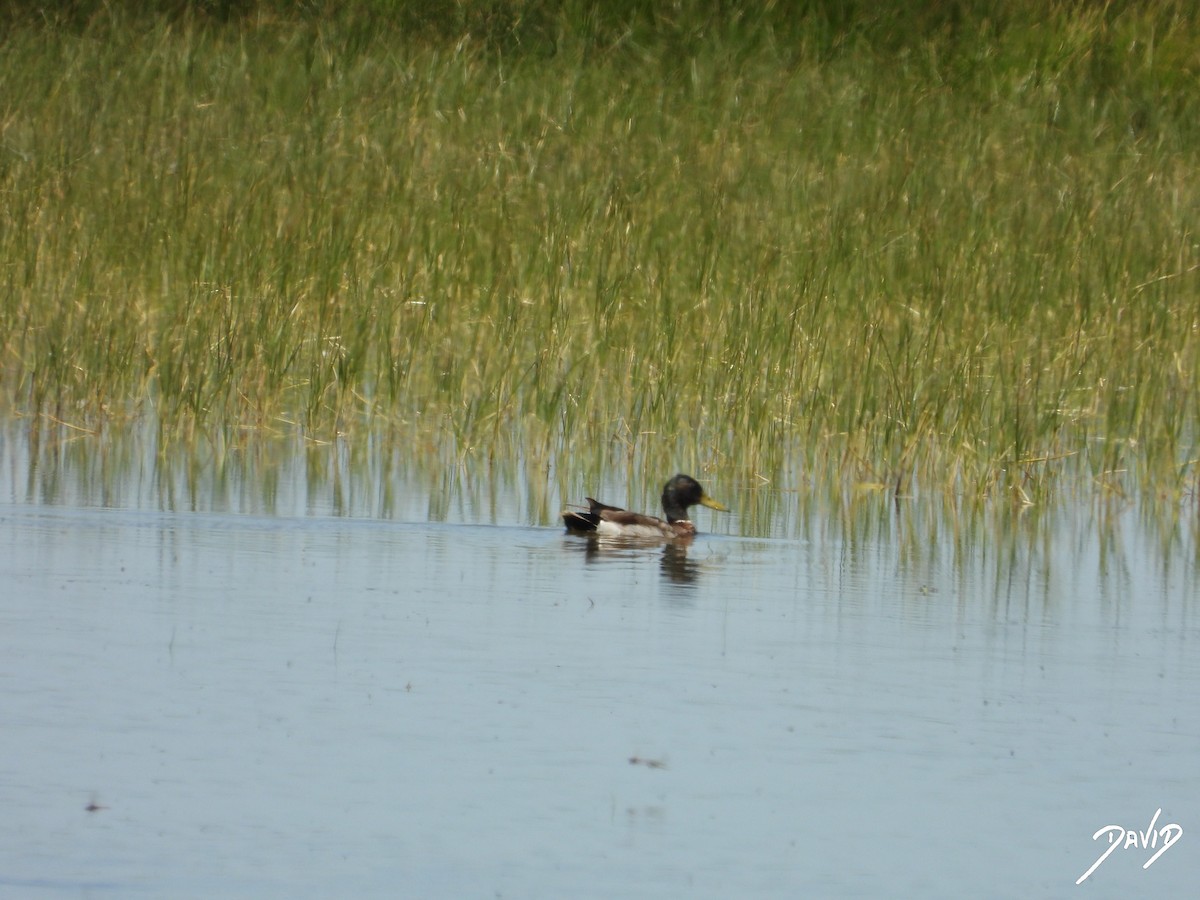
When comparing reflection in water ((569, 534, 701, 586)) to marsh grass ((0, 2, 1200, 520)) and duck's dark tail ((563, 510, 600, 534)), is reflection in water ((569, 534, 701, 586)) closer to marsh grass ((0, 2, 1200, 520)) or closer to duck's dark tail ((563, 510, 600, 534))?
duck's dark tail ((563, 510, 600, 534))

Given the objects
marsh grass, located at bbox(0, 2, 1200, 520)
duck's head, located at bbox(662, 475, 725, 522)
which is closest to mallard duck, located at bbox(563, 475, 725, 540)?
duck's head, located at bbox(662, 475, 725, 522)

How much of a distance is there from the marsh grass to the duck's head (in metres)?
0.61

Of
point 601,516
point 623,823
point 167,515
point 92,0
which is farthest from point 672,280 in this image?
point 92,0

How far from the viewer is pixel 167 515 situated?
939cm

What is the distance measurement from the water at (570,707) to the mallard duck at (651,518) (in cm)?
13

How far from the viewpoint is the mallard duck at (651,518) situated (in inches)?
380

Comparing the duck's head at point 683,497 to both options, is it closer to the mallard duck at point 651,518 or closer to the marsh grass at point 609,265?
the mallard duck at point 651,518

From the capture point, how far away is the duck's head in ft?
33.5

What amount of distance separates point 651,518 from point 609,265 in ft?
10.1

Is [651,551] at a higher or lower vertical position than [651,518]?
lower

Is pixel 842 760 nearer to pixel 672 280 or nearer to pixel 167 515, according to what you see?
pixel 167 515

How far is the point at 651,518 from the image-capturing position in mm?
9930

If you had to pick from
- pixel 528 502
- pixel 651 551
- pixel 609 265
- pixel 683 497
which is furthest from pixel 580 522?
pixel 609 265

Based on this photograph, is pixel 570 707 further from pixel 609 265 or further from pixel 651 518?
pixel 609 265
